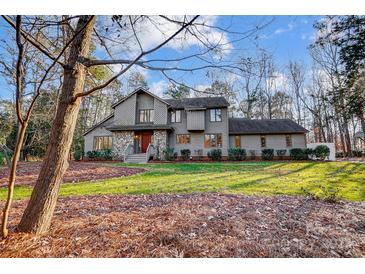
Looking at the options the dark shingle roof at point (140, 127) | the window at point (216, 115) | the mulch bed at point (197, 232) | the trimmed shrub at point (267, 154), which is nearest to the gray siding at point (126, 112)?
the dark shingle roof at point (140, 127)

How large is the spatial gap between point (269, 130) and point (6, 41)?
60.6 ft

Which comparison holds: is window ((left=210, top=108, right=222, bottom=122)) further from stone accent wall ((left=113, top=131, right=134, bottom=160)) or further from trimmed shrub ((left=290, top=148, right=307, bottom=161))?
stone accent wall ((left=113, top=131, right=134, bottom=160))

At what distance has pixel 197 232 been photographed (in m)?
2.27

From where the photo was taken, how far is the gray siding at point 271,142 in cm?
1816

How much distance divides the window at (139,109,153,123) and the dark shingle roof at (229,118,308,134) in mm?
7401

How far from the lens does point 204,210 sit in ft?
10.2

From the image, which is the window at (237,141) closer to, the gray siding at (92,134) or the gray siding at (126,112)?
the gray siding at (126,112)

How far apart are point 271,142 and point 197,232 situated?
709 inches

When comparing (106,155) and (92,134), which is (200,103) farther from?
(92,134)

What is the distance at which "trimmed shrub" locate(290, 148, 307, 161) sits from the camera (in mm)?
16453

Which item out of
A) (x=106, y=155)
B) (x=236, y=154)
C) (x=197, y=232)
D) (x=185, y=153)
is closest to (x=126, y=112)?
(x=106, y=155)

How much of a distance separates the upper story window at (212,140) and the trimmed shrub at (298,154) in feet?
19.6

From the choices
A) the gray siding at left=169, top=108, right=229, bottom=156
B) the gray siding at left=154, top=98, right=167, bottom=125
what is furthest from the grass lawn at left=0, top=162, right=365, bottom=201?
the gray siding at left=154, top=98, right=167, bottom=125
